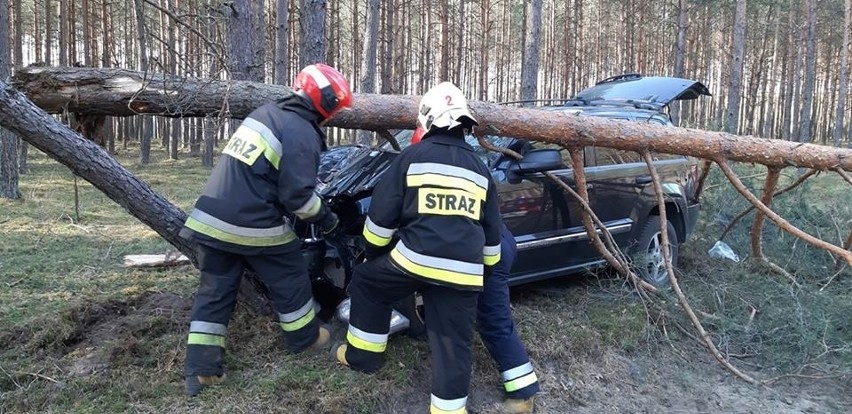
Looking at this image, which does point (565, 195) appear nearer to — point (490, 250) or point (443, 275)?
point (490, 250)

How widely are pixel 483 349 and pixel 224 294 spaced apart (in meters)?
1.78

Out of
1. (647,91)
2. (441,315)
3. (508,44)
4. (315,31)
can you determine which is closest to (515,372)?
(441,315)

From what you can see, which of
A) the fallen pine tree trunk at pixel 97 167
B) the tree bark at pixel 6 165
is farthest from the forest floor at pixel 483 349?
the tree bark at pixel 6 165

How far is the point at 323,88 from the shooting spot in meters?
3.61

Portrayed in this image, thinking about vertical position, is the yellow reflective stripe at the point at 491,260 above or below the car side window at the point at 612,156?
below

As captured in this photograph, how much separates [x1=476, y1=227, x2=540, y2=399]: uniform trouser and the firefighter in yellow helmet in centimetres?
25

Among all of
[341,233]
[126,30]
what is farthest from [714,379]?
[126,30]

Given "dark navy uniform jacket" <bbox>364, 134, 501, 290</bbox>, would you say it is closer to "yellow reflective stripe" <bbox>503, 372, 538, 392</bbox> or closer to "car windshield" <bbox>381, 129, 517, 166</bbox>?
"yellow reflective stripe" <bbox>503, 372, 538, 392</bbox>

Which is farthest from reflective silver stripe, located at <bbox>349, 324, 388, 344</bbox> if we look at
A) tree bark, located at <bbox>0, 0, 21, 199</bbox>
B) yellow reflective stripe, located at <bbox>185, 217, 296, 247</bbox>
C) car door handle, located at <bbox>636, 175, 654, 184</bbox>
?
tree bark, located at <bbox>0, 0, 21, 199</bbox>

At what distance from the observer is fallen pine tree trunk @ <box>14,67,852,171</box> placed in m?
4.03

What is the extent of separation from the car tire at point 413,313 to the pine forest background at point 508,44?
328 inches

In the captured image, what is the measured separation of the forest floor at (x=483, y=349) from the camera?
3.58m

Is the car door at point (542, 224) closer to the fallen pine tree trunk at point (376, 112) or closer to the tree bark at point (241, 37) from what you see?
the fallen pine tree trunk at point (376, 112)

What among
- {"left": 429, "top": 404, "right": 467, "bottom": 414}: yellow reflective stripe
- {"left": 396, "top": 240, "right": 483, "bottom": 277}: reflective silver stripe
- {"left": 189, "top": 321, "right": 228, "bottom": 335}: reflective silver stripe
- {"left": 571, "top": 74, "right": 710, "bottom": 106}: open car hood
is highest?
{"left": 571, "top": 74, "right": 710, "bottom": 106}: open car hood
